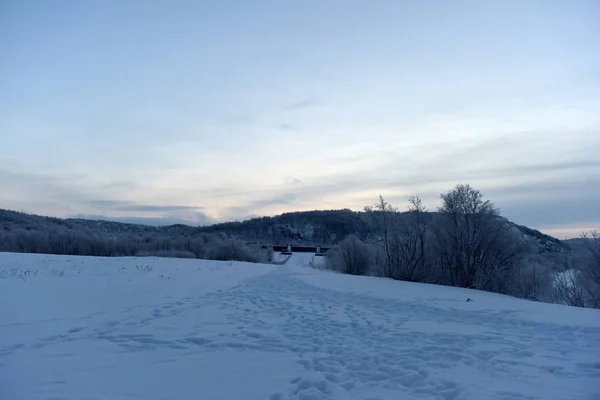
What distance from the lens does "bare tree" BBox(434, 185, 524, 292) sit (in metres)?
20.7

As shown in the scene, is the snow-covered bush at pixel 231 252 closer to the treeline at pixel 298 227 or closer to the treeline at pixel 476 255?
the treeline at pixel 476 255

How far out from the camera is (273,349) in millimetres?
6801

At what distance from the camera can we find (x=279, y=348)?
6883 millimetres

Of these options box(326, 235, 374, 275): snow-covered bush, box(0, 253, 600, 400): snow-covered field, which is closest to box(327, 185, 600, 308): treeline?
box(326, 235, 374, 275): snow-covered bush

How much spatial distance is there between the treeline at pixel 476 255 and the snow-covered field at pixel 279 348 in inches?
343

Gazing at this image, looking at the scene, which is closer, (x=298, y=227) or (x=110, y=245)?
(x=110, y=245)

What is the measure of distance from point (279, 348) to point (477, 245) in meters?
17.5

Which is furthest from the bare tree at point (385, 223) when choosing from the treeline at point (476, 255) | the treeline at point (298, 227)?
the treeline at point (298, 227)

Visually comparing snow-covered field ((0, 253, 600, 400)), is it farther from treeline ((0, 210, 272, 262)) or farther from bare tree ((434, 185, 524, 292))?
treeline ((0, 210, 272, 262))

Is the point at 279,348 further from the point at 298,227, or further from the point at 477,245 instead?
the point at 298,227

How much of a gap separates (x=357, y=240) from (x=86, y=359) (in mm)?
29653

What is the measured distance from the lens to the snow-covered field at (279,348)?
4934 millimetres

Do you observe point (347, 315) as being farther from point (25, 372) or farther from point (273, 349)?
point (25, 372)

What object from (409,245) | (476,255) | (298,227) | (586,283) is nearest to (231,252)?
(409,245)
